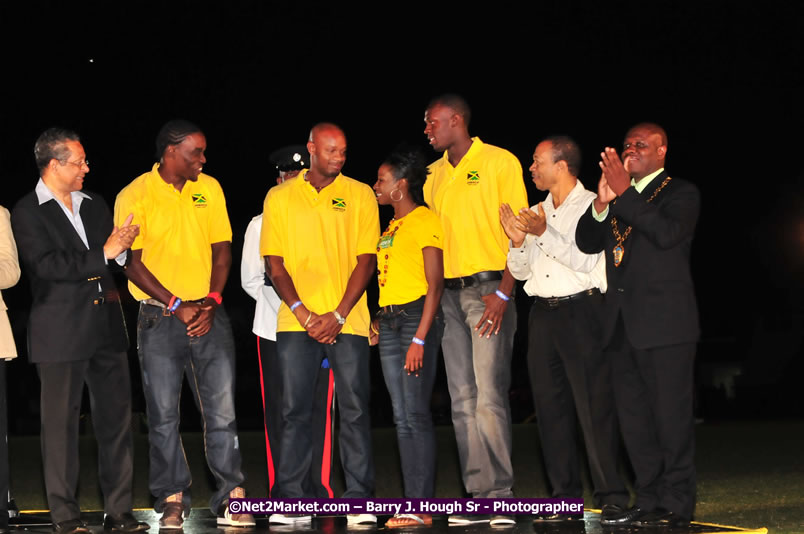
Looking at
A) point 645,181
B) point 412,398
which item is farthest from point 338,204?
point 645,181

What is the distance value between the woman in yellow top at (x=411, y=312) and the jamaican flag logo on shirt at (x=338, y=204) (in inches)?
9.5

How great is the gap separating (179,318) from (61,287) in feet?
2.36

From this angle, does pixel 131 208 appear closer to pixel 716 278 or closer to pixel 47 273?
pixel 47 273

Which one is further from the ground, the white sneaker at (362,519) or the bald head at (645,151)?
the bald head at (645,151)

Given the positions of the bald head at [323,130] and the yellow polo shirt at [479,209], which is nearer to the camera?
the bald head at [323,130]

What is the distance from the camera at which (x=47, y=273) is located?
6.16 metres

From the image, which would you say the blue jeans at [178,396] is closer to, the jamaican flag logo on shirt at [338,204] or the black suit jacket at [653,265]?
the jamaican flag logo on shirt at [338,204]

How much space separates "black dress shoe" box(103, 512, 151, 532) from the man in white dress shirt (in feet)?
8.24

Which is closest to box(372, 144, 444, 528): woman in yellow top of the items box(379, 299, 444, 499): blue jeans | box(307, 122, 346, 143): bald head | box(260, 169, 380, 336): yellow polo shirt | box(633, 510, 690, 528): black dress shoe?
box(379, 299, 444, 499): blue jeans

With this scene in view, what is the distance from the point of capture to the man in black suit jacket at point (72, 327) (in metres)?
6.16

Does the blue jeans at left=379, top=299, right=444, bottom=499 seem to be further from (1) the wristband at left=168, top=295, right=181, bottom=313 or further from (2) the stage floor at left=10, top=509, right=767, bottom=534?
(1) the wristband at left=168, top=295, right=181, bottom=313

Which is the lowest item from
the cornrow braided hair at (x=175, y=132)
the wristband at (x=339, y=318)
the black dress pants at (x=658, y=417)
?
the black dress pants at (x=658, y=417)

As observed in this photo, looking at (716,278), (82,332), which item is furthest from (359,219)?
(716,278)

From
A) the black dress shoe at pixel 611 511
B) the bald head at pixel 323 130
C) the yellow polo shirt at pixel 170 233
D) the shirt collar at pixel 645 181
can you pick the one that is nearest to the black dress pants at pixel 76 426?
the yellow polo shirt at pixel 170 233
